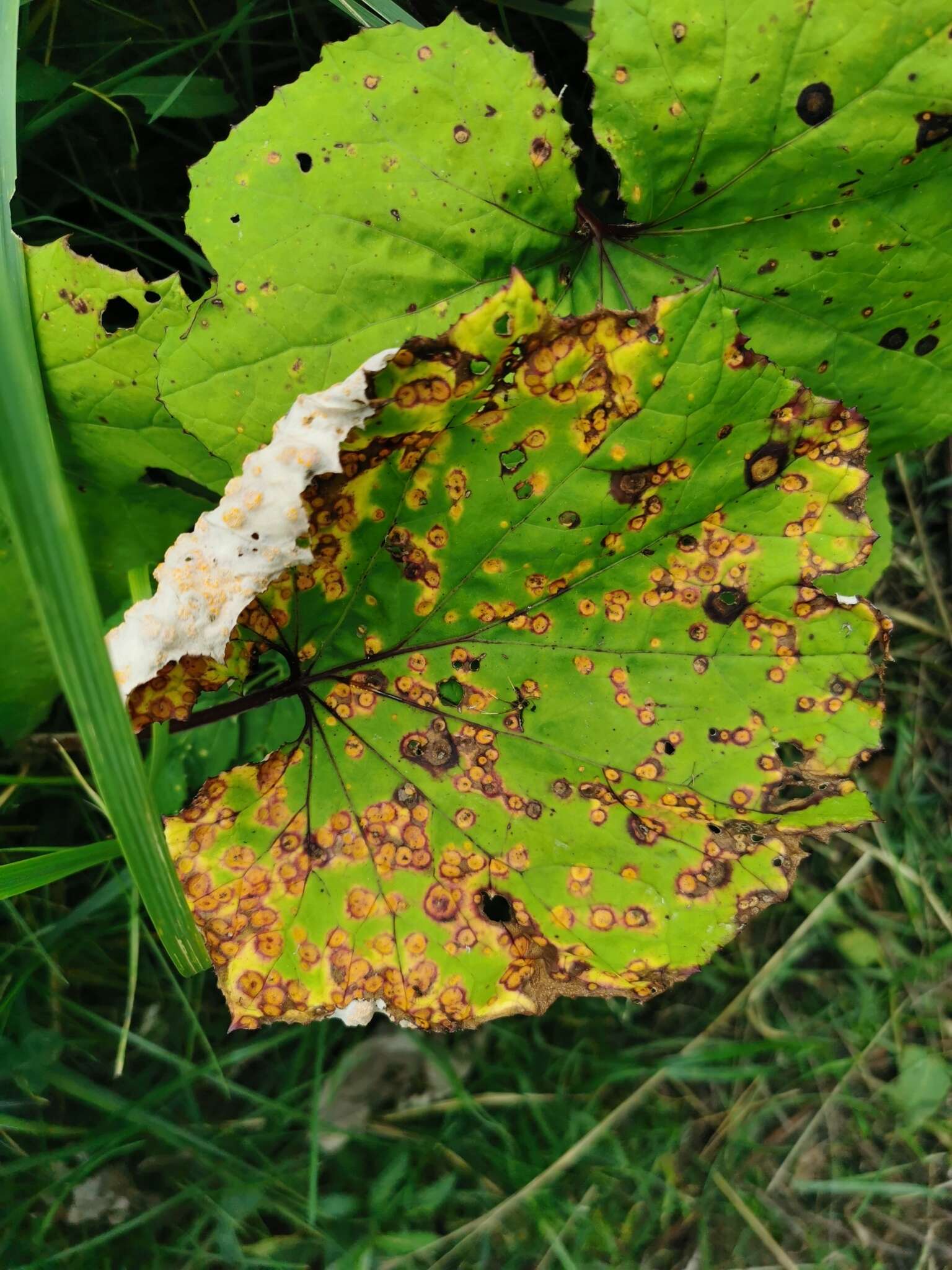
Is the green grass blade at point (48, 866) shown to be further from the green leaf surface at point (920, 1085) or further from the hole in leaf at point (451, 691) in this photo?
the green leaf surface at point (920, 1085)

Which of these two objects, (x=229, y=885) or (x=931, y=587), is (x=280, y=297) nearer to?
(x=229, y=885)

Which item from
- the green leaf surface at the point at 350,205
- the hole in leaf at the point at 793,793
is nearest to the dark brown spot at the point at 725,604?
the hole in leaf at the point at 793,793

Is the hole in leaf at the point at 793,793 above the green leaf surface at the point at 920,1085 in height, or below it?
above

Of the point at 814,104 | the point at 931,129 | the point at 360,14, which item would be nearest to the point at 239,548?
the point at 360,14

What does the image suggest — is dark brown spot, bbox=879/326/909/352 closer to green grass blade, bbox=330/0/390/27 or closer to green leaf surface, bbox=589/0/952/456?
green leaf surface, bbox=589/0/952/456

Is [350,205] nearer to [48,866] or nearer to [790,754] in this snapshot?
[48,866]

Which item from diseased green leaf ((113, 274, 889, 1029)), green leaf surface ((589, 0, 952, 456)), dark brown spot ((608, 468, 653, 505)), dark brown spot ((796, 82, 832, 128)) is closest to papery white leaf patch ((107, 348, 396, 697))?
diseased green leaf ((113, 274, 889, 1029))

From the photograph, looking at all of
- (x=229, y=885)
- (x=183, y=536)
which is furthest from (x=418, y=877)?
(x=183, y=536)
